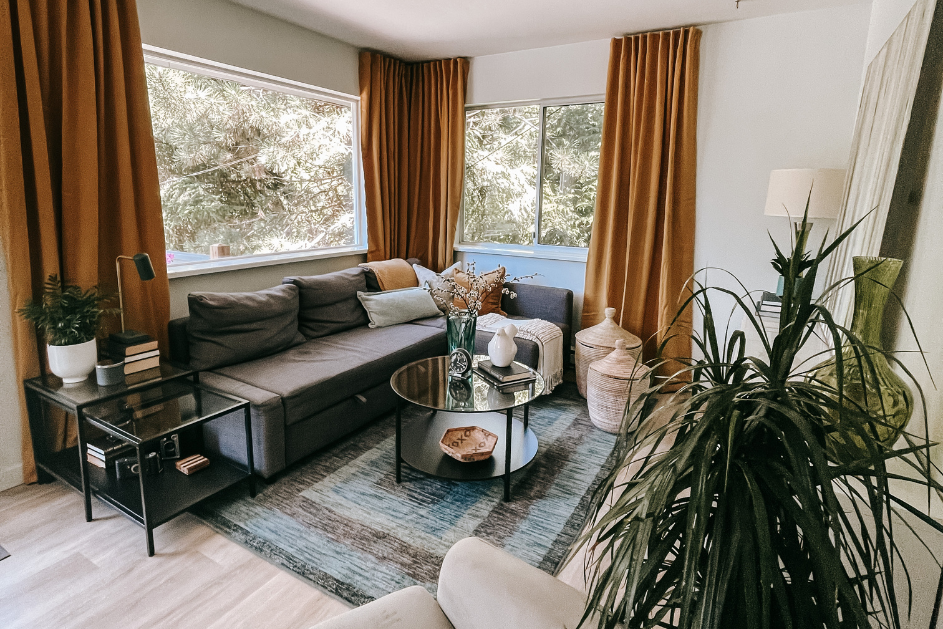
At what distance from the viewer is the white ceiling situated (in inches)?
123

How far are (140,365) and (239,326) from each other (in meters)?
0.52

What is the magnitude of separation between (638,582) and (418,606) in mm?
616

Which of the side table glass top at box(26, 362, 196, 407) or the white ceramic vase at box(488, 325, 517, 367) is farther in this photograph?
the white ceramic vase at box(488, 325, 517, 367)

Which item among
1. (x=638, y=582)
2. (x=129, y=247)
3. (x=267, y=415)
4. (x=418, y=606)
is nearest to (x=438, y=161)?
(x=129, y=247)

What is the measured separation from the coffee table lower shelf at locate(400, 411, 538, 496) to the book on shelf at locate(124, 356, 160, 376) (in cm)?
128

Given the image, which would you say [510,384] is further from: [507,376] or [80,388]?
[80,388]

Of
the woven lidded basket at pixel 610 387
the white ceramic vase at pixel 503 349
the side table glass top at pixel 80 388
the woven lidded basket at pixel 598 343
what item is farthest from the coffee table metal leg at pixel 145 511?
the woven lidded basket at pixel 598 343

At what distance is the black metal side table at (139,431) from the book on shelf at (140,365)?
9 centimetres

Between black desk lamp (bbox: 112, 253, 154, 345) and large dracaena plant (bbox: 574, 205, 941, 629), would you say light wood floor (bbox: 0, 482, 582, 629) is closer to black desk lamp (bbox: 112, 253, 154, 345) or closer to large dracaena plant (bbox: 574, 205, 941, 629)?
black desk lamp (bbox: 112, 253, 154, 345)

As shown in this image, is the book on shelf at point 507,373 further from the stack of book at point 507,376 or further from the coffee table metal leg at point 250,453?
the coffee table metal leg at point 250,453

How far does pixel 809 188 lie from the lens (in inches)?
114

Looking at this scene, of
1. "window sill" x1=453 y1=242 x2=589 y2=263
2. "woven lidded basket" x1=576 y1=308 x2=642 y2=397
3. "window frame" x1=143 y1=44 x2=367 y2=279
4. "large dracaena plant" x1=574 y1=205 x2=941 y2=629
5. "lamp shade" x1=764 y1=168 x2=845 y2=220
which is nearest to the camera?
"large dracaena plant" x1=574 y1=205 x2=941 y2=629

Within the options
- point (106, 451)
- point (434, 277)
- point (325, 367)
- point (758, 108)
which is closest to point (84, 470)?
point (106, 451)

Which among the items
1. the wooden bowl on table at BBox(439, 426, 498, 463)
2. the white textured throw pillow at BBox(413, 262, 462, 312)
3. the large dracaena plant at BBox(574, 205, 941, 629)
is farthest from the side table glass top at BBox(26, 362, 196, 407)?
the large dracaena plant at BBox(574, 205, 941, 629)
